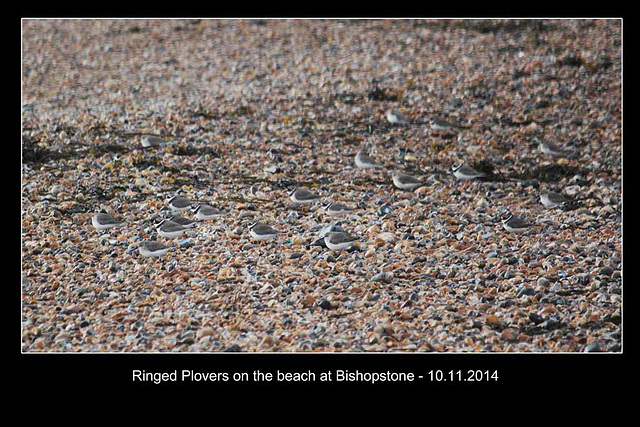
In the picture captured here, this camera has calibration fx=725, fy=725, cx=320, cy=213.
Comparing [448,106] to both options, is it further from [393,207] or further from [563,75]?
[393,207]

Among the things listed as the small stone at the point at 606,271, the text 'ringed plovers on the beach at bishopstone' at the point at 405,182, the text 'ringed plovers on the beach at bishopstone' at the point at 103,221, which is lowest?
the small stone at the point at 606,271

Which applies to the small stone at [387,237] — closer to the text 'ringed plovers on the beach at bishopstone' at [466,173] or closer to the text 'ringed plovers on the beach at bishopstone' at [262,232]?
the text 'ringed plovers on the beach at bishopstone' at [262,232]

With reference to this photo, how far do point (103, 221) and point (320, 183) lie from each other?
10.6 ft

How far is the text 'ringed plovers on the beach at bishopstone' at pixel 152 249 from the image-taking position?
333 inches

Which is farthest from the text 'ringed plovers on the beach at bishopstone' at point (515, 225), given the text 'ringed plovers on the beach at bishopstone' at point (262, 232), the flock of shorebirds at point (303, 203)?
the text 'ringed plovers on the beach at bishopstone' at point (262, 232)

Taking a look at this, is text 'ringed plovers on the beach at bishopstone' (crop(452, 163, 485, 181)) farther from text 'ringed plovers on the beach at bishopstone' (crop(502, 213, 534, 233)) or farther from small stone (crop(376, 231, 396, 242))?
small stone (crop(376, 231, 396, 242))

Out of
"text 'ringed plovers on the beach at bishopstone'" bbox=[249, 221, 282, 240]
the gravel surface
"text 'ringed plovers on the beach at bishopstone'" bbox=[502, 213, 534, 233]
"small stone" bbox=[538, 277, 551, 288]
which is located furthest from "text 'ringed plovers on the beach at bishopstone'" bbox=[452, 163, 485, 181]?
"text 'ringed plovers on the beach at bishopstone'" bbox=[249, 221, 282, 240]

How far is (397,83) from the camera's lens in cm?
1449

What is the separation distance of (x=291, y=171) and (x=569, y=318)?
5.12 meters

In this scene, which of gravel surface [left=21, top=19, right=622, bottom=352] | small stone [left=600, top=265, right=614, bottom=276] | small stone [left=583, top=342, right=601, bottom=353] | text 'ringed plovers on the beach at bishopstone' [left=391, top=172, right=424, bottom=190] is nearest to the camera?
small stone [left=583, top=342, right=601, bottom=353]

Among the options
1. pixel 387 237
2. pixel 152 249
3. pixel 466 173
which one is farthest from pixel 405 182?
pixel 152 249

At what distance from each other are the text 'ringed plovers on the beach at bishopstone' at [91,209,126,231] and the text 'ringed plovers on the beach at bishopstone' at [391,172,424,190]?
3.95 metres

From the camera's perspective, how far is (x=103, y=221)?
9.12 m

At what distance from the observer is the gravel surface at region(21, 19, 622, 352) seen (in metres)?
7.26
